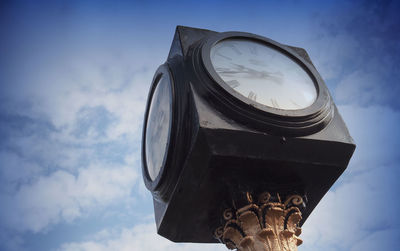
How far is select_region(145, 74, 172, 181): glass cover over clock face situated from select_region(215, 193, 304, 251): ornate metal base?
113 centimetres

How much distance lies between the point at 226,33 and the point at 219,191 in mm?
2265

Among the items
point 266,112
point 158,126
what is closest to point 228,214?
point 266,112

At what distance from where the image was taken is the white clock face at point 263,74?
15.5 feet

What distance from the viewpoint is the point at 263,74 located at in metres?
5.16

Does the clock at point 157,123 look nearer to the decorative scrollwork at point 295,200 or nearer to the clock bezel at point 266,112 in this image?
the clock bezel at point 266,112

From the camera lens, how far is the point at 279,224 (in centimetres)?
407

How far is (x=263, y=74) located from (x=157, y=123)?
1562mm

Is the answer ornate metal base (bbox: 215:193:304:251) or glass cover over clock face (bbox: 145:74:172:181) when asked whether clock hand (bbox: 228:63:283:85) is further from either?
ornate metal base (bbox: 215:193:304:251)

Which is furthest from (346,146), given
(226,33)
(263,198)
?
(226,33)

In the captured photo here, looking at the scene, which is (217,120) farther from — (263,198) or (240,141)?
(263,198)

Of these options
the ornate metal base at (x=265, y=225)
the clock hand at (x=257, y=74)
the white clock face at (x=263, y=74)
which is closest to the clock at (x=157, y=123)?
the white clock face at (x=263, y=74)

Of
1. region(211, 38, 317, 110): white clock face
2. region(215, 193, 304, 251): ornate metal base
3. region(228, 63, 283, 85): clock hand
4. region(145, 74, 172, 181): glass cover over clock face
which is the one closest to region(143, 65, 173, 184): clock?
region(145, 74, 172, 181): glass cover over clock face

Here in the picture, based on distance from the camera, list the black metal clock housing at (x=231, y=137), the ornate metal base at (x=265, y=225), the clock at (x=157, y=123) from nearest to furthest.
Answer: the ornate metal base at (x=265, y=225) → the black metal clock housing at (x=231, y=137) → the clock at (x=157, y=123)

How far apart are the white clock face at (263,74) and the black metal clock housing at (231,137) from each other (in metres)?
0.01
